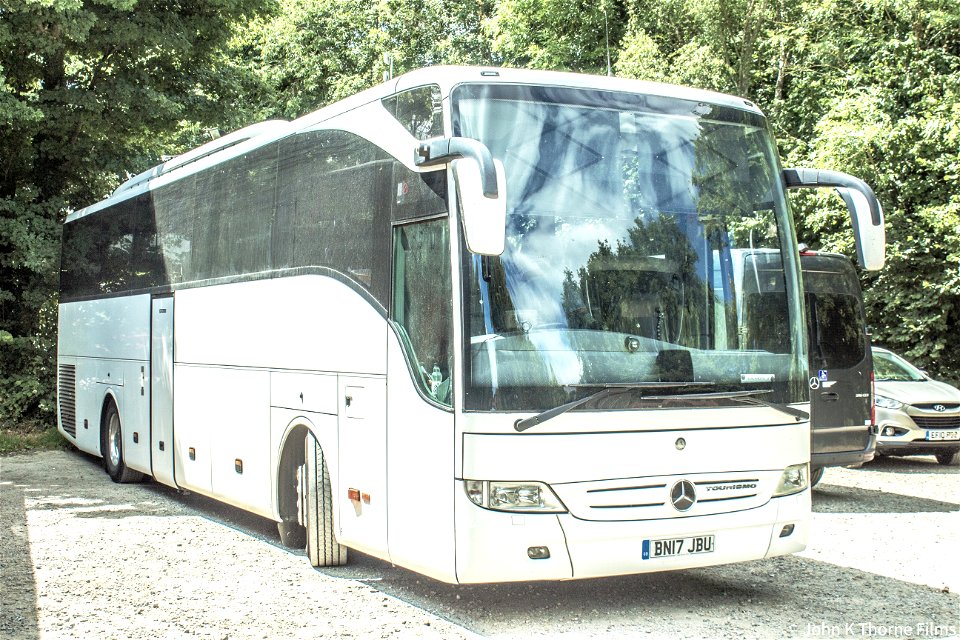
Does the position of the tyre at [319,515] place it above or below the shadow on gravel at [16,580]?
above

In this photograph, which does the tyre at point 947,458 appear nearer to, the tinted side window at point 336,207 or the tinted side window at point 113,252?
the tinted side window at point 113,252

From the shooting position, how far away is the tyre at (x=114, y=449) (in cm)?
1460

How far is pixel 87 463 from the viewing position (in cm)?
1766

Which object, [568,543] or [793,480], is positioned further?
[793,480]

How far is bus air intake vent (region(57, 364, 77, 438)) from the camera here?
17.0m

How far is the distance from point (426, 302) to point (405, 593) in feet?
7.00

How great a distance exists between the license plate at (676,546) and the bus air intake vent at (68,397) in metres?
12.0

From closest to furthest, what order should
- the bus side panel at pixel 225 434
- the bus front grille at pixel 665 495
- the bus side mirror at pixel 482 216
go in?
1. the bus side mirror at pixel 482 216
2. the bus front grille at pixel 665 495
3. the bus side panel at pixel 225 434

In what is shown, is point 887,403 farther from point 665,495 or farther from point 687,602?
point 665,495

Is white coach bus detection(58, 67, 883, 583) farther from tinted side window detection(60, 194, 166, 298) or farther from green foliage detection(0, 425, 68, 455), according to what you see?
green foliage detection(0, 425, 68, 455)

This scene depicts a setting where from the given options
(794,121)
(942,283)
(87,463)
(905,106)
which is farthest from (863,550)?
(794,121)

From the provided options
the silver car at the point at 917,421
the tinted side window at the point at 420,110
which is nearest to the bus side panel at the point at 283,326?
the tinted side window at the point at 420,110

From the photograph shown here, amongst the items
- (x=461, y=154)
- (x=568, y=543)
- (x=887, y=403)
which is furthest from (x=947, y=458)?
(x=461, y=154)

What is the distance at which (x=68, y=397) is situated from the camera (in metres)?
17.4
